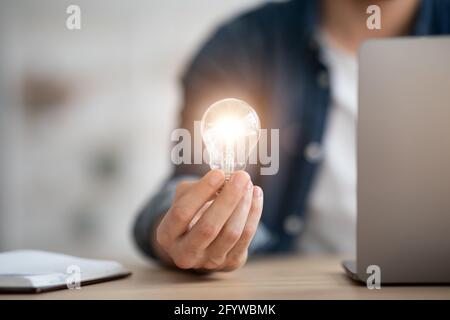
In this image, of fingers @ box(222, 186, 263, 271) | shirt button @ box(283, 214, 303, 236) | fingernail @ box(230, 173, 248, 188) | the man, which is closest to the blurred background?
the man

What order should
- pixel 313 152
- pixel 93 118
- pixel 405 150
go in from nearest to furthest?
pixel 405 150, pixel 313 152, pixel 93 118

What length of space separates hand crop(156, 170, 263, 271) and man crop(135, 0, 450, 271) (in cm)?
60

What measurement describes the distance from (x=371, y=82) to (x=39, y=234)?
199cm

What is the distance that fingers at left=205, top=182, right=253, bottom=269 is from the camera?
0.65m

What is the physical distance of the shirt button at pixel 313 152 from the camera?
133 centimetres

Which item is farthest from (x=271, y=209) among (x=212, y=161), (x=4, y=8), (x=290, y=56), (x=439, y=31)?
(x=4, y=8)

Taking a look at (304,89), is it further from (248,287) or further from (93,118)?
(93,118)

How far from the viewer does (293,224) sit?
4.42 ft

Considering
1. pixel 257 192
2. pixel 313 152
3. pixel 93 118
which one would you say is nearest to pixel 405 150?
pixel 257 192

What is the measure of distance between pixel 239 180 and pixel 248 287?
13 centimetres

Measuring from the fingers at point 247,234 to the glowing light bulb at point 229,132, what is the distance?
48mm

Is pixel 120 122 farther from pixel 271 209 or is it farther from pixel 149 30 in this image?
pixel 271 209

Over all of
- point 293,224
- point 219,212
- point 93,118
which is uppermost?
point 93,118

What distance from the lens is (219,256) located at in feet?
2.28
